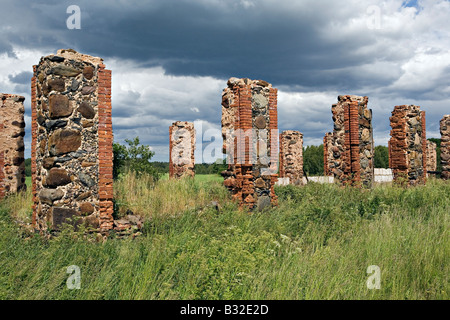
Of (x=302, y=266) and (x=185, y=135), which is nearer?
(x=302, y=266)

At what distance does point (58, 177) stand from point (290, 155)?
20325 mm

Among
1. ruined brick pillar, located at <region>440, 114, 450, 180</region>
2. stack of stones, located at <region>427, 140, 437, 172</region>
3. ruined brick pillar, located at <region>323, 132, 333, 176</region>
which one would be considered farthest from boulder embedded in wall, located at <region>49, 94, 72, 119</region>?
stack of stones, located at <region>427, 140, 437, 172</region>

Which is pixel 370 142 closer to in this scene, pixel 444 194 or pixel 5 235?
pixel 444 194

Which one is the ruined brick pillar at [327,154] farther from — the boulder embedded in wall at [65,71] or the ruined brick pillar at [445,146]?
the boulder embedded in wall at [65,71]

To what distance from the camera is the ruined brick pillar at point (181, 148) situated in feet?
66.4

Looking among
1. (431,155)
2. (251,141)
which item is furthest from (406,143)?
(431,155)

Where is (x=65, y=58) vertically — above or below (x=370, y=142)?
above

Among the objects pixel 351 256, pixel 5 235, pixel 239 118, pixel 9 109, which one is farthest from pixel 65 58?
pixel 9 109

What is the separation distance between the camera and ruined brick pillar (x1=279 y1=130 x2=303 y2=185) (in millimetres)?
26078

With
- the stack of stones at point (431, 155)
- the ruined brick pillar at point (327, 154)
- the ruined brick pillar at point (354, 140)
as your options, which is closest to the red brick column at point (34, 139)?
the ruined brick pillar at point (354, 140)

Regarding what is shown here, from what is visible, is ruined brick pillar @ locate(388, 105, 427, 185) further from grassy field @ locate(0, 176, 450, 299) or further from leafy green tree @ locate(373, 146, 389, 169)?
leafy green tree @ locate(373, 146, 389, 169)

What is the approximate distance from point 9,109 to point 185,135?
9.31 m
